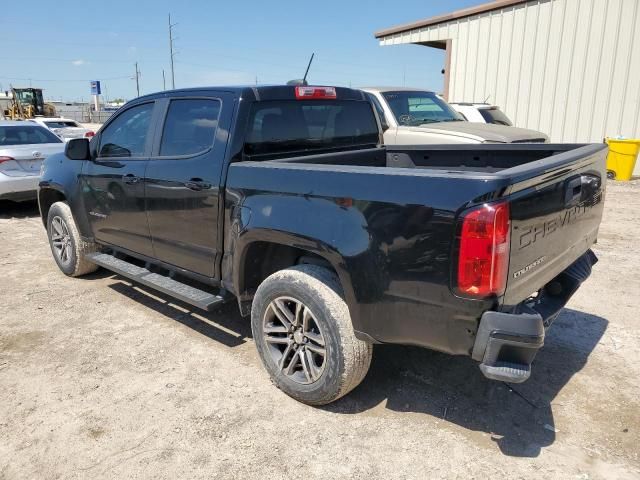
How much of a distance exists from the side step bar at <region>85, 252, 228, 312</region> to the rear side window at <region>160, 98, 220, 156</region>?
0.98 metres

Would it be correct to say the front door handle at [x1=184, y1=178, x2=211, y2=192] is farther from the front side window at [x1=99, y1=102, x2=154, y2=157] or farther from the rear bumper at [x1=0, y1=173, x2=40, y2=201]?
the rear bumper at [x1=0, y1=173, x2=40, y2=201]

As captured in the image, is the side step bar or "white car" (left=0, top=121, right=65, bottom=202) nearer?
the side step bar

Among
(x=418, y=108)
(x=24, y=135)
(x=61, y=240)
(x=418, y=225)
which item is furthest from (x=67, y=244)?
(x=418, y=108)

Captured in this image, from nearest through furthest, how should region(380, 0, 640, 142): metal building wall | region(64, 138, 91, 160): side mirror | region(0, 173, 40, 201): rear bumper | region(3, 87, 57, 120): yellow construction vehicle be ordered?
region(64, 138, 91, 160): side mirror
region(0, 173, 40, 201): rear bumper
region(380, 0, 640, 142): metal building wall
region(3, 87, 57, 120): yellow construction vehicle

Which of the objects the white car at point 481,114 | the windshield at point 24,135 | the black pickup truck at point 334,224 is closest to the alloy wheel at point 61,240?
the black pickup truck at point 334,224

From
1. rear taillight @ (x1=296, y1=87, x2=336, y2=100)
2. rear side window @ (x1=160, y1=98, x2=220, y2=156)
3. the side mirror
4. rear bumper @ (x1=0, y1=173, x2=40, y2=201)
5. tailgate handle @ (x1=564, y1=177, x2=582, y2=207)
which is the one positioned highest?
rear taillight @ (x1=296, y1=87, x2=336, y2=100)

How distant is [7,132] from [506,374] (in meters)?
9.57

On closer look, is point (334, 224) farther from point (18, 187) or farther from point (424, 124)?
point (18, 187)

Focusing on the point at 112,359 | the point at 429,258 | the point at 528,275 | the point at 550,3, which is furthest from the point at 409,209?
the point at 550,3

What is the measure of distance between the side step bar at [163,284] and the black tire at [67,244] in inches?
10.3

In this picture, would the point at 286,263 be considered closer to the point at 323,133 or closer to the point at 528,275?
the point at 323,133

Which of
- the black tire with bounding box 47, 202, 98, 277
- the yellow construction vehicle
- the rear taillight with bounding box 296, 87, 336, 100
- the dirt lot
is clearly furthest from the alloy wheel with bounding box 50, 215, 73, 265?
the yellow construction vehicle

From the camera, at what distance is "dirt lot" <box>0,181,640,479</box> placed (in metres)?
2.64

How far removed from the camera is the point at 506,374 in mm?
2320
